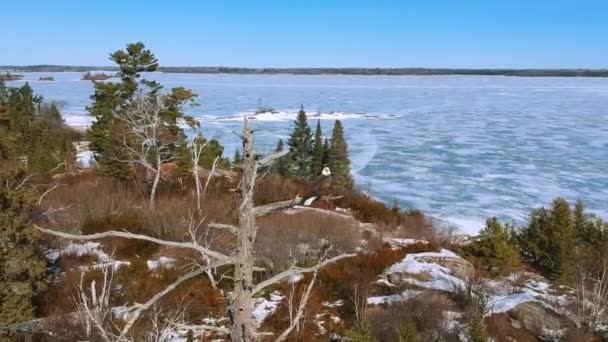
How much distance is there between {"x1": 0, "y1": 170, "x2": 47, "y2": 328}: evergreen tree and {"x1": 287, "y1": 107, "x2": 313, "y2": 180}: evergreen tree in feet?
96.4

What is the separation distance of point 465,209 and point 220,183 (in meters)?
12.4

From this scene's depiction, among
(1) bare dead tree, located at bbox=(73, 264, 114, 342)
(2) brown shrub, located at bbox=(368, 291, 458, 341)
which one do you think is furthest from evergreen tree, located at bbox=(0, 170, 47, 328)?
(2) brown shrub, located at bbox=(368, 291, 458, 341)

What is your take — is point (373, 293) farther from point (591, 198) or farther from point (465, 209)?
point (591, 198)

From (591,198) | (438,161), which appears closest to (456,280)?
(591,198)

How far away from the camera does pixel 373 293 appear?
1325 centimetres

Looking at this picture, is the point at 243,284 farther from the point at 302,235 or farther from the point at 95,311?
the point at 302,235

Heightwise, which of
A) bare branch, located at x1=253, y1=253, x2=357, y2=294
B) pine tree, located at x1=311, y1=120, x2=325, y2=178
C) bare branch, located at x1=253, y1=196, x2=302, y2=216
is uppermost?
bare branch, located at x1=253, y1=196, x2=302, y2=216

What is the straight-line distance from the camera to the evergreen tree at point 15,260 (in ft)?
28.2

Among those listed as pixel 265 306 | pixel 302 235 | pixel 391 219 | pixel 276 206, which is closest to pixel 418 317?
pixel 265 306

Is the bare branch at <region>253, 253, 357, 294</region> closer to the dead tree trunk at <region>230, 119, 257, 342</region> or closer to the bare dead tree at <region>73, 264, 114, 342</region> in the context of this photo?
the dead tree trunk at <region>230, 119, 257, 342</region>

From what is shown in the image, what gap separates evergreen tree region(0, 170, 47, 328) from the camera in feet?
28.2

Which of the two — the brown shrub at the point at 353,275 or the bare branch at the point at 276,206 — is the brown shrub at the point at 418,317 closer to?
the brown shrub at the point at 353,275

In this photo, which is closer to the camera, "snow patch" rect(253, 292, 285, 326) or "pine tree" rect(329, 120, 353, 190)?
"snow patch" rect(253, 292, 285, 326)

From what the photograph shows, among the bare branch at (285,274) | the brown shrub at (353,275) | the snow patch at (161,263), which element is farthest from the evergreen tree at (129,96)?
the bare branch at (285,274)
